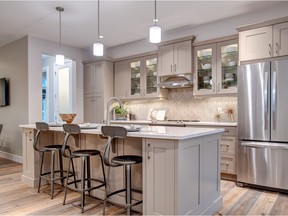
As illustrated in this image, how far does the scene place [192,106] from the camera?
15.4ft

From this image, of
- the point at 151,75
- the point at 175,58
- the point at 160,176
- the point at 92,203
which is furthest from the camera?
the point at 151,75

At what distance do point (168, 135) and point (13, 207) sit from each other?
2.15 metres

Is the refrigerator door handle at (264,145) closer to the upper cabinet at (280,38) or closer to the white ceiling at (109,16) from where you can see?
the upper cabinet at (280,38)

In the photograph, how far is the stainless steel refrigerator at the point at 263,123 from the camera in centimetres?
309

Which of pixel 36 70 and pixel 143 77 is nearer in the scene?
pixel 36 70

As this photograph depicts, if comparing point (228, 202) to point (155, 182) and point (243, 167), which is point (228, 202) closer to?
point (243, 167)

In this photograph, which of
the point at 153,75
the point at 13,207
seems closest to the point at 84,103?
the point at 153,75

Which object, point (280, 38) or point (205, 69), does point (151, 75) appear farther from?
point (280, 38)

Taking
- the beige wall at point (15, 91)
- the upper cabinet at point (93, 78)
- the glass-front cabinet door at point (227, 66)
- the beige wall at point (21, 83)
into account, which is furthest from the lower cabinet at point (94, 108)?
the glass-front cabinet door at point (227, 66)

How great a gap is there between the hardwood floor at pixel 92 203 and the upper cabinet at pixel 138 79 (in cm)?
250

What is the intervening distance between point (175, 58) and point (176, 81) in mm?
459

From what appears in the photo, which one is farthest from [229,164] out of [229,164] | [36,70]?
[36,70]

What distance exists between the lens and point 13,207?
2682 mm

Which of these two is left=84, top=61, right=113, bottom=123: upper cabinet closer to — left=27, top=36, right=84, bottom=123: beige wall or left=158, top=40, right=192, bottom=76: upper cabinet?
left=27, top=36, right=84, bottom=123: beige wall
